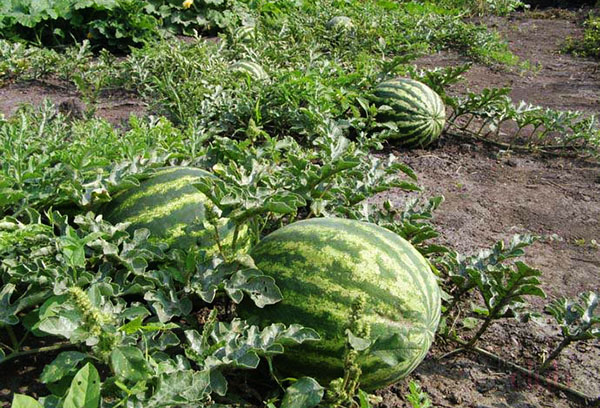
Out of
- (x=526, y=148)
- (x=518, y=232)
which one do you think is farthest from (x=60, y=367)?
(x=526, y=148)

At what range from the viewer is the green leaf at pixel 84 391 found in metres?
1.46

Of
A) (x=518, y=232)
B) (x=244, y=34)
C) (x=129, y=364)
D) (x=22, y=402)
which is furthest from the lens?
(x=244, y=34)

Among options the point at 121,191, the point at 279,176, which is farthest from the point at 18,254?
the point at 279,176

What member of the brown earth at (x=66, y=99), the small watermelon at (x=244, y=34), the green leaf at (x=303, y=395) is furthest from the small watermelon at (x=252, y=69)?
the green leaf at (x=303, y=395)

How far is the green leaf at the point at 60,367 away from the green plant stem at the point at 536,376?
156cm

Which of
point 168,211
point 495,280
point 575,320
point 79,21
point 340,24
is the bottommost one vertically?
point 79,21

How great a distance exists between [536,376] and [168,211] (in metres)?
1.69

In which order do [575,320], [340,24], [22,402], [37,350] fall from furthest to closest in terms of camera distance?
[340,24]
[575,320]
[37,350]
[22,402]

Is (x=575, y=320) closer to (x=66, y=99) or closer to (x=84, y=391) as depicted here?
(x=84, y=391)

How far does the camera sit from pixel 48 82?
5328mm

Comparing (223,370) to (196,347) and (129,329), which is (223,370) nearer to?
(196,347)

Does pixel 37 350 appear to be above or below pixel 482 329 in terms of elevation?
above

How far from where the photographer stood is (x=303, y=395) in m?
1.80

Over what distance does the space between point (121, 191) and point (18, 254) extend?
1.68 ft
